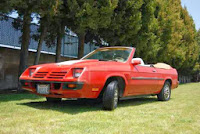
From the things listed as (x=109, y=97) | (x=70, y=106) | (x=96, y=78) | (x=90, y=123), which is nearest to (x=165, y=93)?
(x=109, y=97)

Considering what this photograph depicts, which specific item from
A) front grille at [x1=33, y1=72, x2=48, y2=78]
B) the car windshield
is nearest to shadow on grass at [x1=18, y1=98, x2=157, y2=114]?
front grille at [x1=33, y1=72, x2=48, y2=78]

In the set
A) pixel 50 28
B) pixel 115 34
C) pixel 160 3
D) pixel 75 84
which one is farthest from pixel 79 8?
pixel 160 3

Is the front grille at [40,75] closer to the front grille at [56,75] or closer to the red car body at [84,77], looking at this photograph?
the red car body at [84,77]

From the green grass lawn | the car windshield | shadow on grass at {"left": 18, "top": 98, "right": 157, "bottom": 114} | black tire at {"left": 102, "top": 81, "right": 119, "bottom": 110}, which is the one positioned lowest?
shadow on grass at {"left": 18, "top": 98, "right": 157, "bottom": 114}

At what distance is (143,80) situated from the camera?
6367mm

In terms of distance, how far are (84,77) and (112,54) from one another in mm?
1735

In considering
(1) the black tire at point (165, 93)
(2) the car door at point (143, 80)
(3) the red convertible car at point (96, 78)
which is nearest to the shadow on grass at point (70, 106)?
(3) the red convertible car at point (96, 78)

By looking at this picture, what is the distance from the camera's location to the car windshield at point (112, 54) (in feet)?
19.9

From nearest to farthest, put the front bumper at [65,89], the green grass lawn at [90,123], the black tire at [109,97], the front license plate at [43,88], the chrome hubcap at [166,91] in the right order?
the green grass lawn at [90,123] → the front bumper at [65,89] → the front license plate at [43,88] → the black tire at [109,97] → the chrome hubcap at [166,91]

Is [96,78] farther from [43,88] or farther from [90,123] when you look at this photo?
[90,123]

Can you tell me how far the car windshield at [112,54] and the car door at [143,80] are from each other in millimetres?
359

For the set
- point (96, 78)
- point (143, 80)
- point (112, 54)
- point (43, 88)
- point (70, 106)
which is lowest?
point (70, 106)

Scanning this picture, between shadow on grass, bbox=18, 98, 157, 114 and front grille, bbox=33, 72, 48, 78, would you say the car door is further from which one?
front grille, bbox=33, 72, 48, 78

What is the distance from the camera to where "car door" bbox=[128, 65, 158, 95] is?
5.98m
